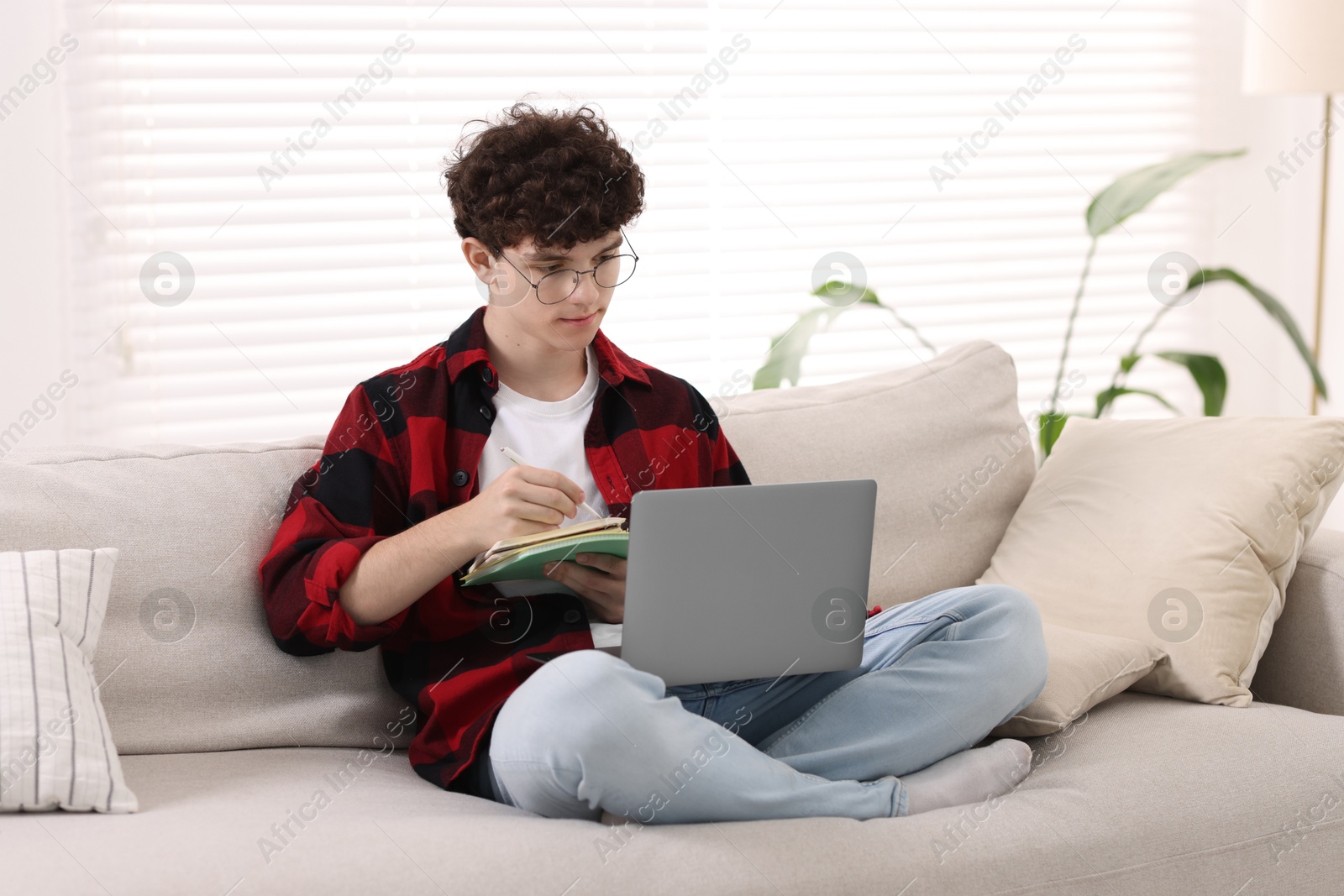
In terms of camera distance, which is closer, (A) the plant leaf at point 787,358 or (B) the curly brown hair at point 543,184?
(B) the curly brown hair at point 543,184

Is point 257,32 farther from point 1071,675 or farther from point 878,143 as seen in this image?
point 1071,675

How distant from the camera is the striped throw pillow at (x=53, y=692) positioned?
3.70 feet

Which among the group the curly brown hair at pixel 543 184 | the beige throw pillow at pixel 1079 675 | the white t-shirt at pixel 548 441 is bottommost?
the beige throw pillow at pixel 1079 675

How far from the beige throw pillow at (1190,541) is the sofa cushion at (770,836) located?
0.10m

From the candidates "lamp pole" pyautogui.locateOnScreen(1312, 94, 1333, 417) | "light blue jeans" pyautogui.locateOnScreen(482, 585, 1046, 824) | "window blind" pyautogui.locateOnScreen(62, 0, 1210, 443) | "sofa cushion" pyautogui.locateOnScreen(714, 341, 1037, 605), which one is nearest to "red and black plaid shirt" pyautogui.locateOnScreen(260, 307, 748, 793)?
"light blue jeans" pyautogui.locateOnScreen(482, 585, 1046, 824)

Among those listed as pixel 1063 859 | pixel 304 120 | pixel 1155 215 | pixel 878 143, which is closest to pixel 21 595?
pixel 1063 859

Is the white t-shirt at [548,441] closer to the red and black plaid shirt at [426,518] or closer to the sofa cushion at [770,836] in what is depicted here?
the red and black plaid shirt at [426,518]

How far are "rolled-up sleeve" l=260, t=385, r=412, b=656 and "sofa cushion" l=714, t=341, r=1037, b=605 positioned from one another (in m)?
0.53

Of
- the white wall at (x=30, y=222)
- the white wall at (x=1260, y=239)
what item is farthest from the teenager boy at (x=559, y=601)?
the white wall at (x=1260, y=239)

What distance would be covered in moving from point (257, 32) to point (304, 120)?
0.18m

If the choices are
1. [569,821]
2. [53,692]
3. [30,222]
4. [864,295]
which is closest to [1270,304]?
[864,295]

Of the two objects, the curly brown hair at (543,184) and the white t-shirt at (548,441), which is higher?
the curly brown hair at (543,184)

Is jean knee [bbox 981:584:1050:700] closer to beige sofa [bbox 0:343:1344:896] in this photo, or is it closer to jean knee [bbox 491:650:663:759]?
beige sofa [bbox 0:343:1344:896]

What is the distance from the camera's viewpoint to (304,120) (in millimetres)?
2254
